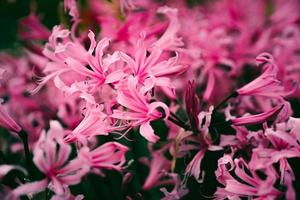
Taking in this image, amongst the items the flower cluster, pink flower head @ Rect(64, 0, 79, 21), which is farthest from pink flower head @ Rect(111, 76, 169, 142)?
pink flower head @ Rect(64, 0, 79, 21)

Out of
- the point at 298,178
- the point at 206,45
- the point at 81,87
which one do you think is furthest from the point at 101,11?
the point at 298,178

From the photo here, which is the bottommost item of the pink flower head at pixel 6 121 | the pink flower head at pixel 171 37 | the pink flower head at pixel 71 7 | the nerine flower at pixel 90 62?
the pink flower head at pixel 6 121

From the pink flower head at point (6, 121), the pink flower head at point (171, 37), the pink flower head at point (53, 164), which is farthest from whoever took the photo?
the pink flower head at point (171, 37)

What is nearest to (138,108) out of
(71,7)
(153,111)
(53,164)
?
(153,111)

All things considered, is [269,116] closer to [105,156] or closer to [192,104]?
[192,104]

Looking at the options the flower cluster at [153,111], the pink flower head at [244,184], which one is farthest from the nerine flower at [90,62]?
the pink flower head at [244,184]

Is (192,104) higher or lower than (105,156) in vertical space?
higher

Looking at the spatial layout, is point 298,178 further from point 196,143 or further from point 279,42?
point 279,42

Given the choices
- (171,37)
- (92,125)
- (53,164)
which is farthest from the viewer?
(171,37)

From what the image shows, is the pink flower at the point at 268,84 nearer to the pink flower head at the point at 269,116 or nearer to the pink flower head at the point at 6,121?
the pink flower head at the point at 269,116
